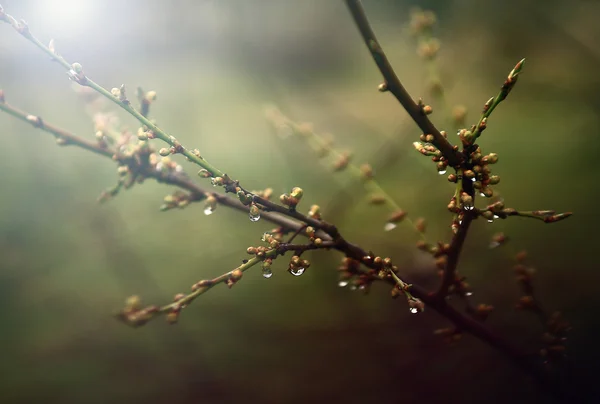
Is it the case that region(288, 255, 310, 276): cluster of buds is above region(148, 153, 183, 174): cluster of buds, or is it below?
below

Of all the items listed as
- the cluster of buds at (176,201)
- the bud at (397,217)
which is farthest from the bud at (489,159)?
the cluster of buds at (176,201)

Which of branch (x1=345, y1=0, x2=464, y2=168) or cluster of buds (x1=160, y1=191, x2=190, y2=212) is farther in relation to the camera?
cluster of buds (x1=160, y1=191, x2=190, y2=212)

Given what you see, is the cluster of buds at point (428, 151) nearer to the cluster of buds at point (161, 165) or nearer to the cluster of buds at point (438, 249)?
the cluster of buds at point (438, 249)

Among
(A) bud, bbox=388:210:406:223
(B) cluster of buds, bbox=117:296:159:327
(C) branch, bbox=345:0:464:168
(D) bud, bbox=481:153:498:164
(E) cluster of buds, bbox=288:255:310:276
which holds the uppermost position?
(A) bud, bbox=388:210:406:223

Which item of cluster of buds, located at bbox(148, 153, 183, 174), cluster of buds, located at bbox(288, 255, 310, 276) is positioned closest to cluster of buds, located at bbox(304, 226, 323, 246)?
cluster of buds, located at bbox(288, 255, 310, 276)

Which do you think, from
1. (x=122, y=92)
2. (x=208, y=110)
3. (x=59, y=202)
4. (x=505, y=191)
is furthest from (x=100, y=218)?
(x=505, y=191)

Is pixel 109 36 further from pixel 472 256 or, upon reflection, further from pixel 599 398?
pixel 599 398

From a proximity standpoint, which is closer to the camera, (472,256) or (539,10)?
(472,256)

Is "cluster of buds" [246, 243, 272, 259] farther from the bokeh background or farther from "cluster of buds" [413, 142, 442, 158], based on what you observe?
the bokeh background
